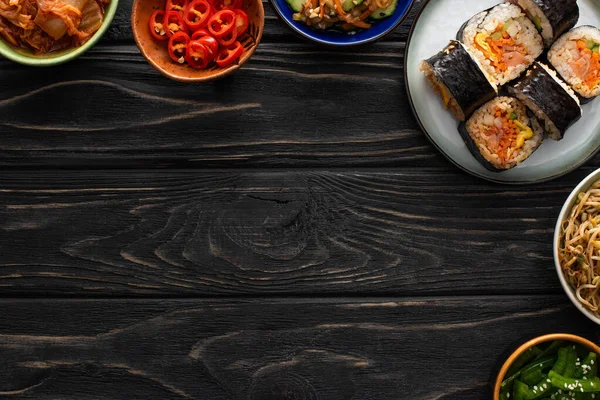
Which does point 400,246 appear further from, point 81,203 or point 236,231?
point 81,203

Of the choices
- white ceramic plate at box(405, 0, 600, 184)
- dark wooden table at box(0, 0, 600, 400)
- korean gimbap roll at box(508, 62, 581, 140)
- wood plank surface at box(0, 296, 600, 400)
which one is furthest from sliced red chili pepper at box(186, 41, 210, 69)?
korean gimbap roll at box(508, 62, 581, 140)

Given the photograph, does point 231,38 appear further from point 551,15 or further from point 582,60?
point 582,60

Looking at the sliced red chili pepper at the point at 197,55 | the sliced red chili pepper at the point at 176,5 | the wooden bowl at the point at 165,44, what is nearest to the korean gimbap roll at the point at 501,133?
the wooden bowl at the point at 165,44

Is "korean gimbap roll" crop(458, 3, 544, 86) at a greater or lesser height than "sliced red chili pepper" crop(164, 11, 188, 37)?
lesser

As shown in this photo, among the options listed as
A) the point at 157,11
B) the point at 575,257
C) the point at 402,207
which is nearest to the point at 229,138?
the point at 157,11

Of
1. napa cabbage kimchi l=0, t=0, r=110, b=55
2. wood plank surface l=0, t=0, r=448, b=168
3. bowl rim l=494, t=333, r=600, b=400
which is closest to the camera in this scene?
napa cabbage kimchi l=0, t=0, r=110, b=55

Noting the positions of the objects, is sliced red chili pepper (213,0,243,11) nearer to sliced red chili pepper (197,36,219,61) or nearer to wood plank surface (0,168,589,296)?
sliced red chili pepper (197,36,219,61)
